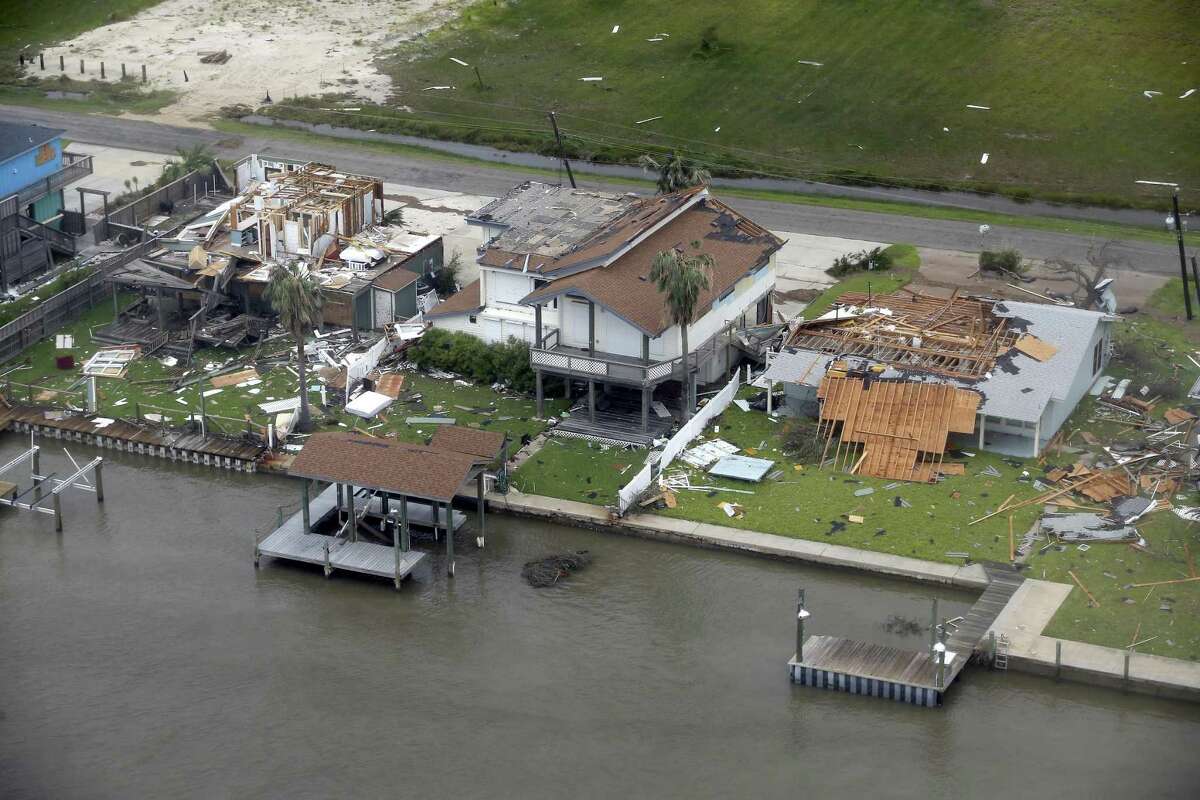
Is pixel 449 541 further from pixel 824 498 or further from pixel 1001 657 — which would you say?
pixel 1001 657

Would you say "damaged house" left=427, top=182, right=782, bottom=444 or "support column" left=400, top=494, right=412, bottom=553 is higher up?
"damaged house" left=427, top=182, right=782, bottom=444

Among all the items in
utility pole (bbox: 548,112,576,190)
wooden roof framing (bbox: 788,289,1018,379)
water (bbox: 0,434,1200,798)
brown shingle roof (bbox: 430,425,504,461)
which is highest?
utility pole (bbox: 548,112,576,190)

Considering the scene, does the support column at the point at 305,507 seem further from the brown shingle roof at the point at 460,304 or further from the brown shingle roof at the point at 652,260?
the brown shingle roof at the point at 460,304

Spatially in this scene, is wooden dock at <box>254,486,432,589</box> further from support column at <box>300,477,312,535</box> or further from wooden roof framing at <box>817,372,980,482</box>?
wooden roof framing at <box>817,372,980,482</box>

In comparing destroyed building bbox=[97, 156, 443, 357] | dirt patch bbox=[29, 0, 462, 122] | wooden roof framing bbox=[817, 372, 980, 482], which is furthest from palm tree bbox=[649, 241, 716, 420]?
dirt patch bbox=[29, 0, 462, 122]

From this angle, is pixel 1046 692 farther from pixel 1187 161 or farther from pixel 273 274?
pixel 1187 161

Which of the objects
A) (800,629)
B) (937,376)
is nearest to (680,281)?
(937,376)
